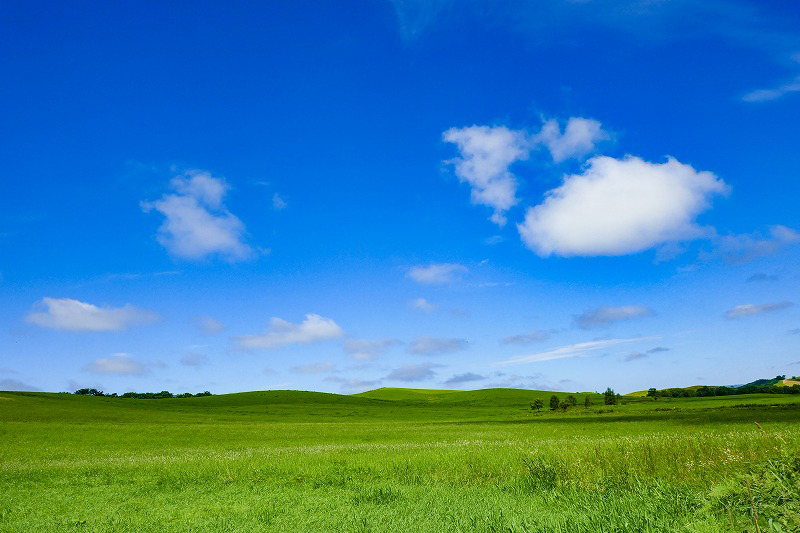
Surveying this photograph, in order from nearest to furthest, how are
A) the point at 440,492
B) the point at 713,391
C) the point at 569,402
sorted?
1. the point at 440,492
2. the point at 569,402
3. the point at 713,391

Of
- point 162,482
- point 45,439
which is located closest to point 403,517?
point 162,482

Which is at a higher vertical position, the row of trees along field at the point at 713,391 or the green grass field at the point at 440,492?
the green grass field at the point at 440,492

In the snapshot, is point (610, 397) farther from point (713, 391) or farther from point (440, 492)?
point (440, 492)

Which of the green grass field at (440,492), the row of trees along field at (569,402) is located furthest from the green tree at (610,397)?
the green grass field at (440,492)

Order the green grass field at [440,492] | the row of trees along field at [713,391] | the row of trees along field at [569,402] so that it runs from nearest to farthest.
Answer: the green grass field at [440,492] → the row of trees along field at [569,402] → the row of trees along field at [713,391]

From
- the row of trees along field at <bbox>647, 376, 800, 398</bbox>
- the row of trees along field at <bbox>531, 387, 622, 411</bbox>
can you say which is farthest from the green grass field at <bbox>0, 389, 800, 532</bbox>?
the row of trees along field at <bbox>647, 376, 800, 398</bbox>

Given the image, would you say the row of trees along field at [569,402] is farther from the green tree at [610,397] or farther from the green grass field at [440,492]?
the green grass field at [440,492]

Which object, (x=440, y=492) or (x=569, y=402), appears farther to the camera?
(x=569, y=402)

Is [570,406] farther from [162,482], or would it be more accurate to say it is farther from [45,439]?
[162,482]

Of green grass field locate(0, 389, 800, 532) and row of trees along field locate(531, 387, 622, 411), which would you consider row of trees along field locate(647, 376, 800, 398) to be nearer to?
row of trees along field locate(531, 387, 622, 411)

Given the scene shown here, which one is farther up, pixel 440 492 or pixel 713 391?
pixel 440 492

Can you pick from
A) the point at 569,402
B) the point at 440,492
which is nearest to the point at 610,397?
the point at 569,402

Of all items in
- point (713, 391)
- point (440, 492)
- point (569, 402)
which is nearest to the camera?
point (440, 492)

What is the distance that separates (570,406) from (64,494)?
10868 centimetres
